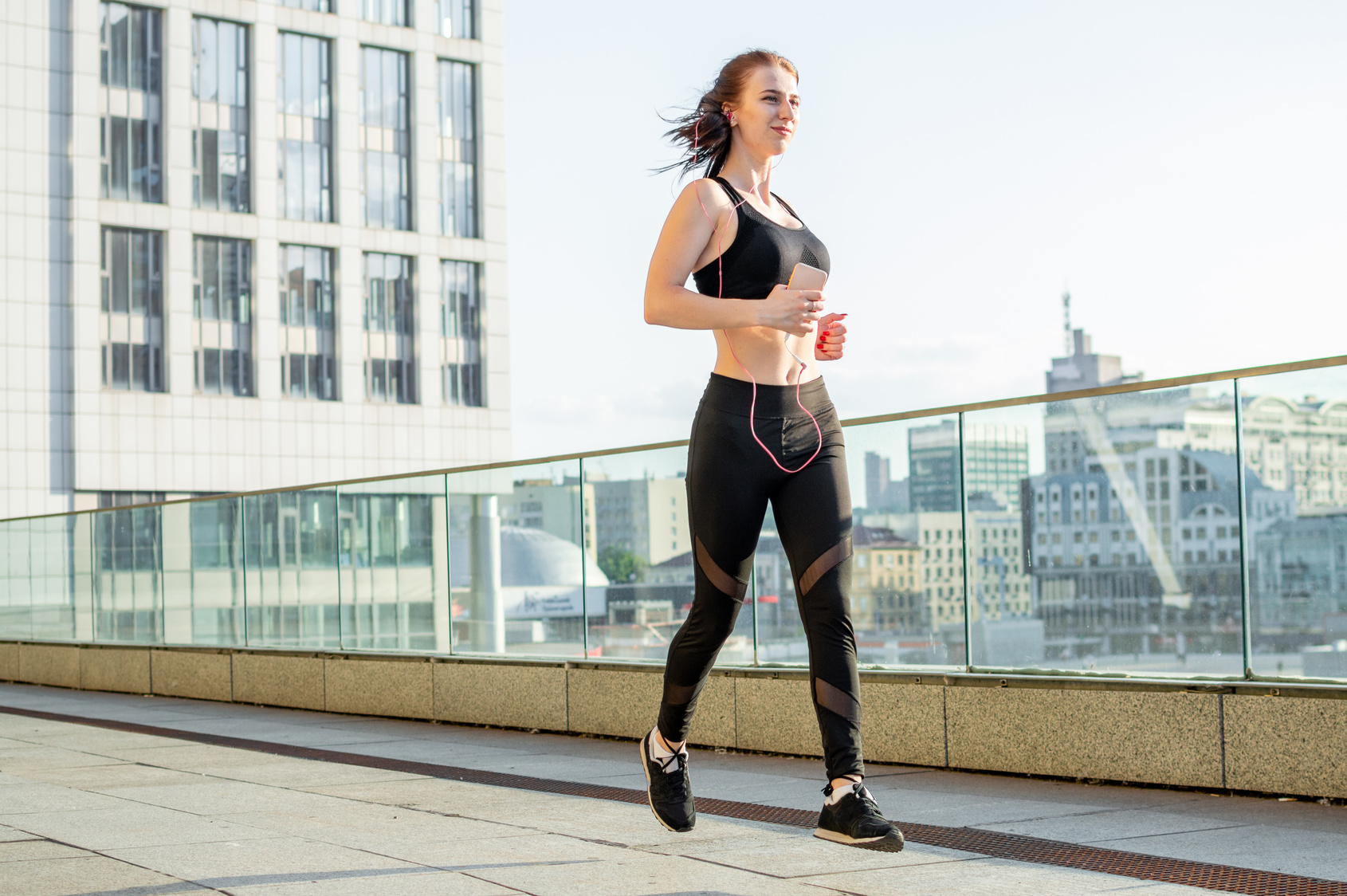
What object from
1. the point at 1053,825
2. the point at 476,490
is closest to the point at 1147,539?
the point at 1053,825

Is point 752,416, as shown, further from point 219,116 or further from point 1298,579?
point 219,116

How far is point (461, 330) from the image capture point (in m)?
55.2

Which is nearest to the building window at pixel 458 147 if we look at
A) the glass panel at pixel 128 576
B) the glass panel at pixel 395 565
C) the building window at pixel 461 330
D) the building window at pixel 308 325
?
the building window at pixel 461 330

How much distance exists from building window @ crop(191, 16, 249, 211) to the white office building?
69 millimetres

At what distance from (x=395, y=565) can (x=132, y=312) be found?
39.8 m

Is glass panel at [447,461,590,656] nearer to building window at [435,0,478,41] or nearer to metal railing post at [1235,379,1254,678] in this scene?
metal railing post at [1235,379,1254,678]

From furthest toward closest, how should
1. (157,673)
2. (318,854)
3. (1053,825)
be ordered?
(157,673), (1053,825), (318,854)

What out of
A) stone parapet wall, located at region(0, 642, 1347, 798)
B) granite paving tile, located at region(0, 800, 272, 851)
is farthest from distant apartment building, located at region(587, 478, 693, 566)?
granite paving tile, located at region(0, 800, 272, 851)

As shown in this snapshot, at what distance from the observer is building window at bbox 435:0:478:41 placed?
182 feet

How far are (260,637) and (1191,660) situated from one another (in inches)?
343

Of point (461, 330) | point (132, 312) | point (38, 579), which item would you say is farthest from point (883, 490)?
point (461, 330)

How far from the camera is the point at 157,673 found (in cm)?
1451

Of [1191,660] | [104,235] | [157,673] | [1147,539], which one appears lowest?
[157,673]

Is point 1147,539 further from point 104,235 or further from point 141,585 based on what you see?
point 104,235
